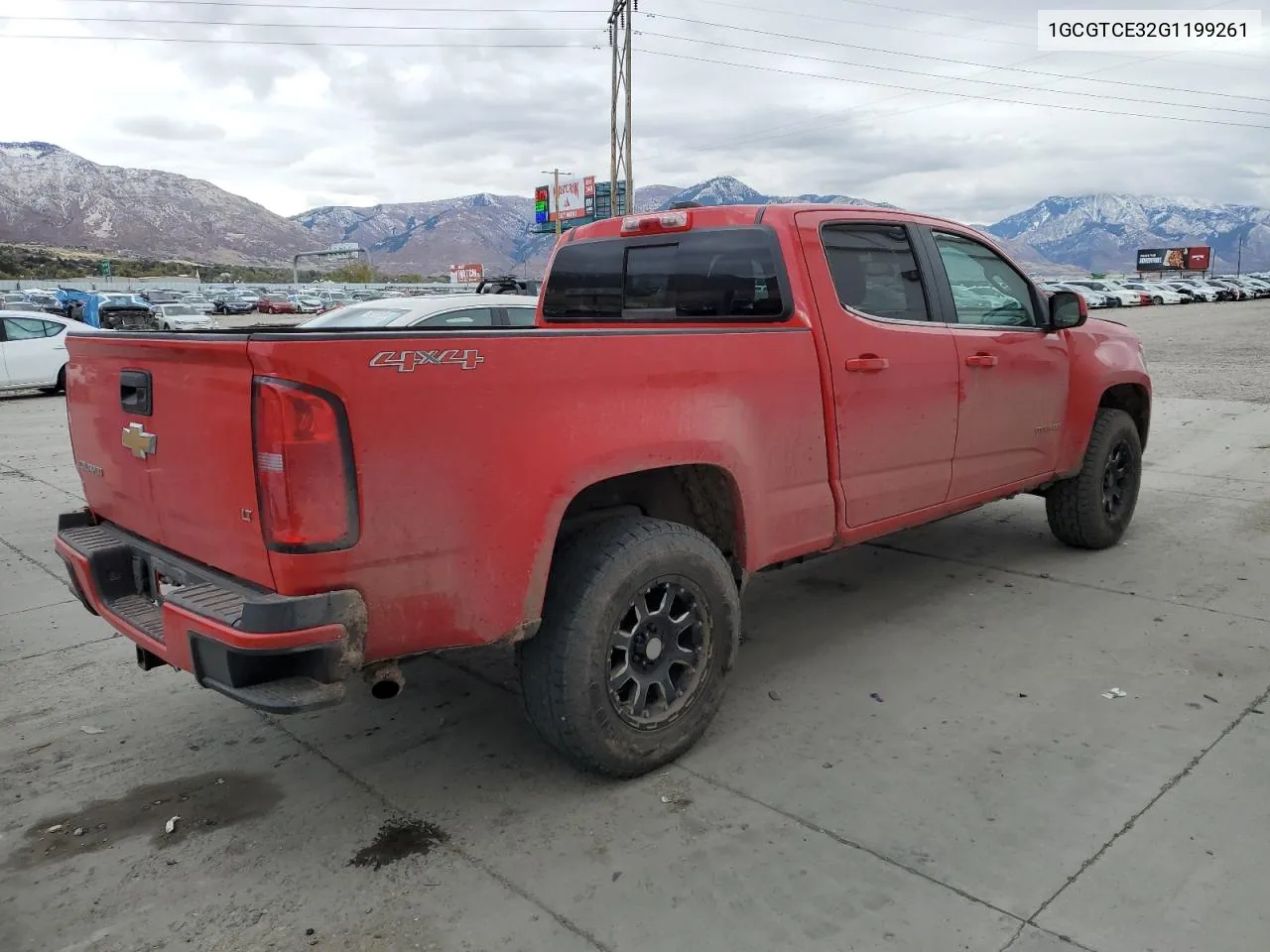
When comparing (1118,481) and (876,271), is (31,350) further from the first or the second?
(1118,481)

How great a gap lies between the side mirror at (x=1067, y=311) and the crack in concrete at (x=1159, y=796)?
206 cm

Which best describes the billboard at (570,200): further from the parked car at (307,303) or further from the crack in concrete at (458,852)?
the crack in concrete at (458,852)

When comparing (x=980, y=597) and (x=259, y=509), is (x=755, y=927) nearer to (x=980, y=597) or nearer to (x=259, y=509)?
(x=259, y=509)

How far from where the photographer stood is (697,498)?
360cm

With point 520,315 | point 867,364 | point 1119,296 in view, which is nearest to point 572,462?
point 867,364

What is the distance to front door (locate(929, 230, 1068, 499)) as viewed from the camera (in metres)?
4.52

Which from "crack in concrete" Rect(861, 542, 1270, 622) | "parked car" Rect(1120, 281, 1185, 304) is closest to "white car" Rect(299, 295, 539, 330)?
"crack in concrete" Rect(861, 542, 1270, 622)

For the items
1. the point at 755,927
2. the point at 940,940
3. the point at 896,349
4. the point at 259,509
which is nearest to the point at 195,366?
the point at 259,509

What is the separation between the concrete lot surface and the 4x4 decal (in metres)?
1.44

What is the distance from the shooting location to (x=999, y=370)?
467 centimetres

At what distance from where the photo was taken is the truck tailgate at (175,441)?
2.52 meters

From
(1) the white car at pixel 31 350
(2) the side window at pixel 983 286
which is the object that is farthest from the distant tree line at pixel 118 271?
(2) the side window at pixel 983 286

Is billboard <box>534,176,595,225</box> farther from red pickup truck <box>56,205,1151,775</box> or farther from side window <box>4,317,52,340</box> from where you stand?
red pickup truck <box>56,205,1151,775</box>

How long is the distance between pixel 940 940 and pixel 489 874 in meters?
1.23
